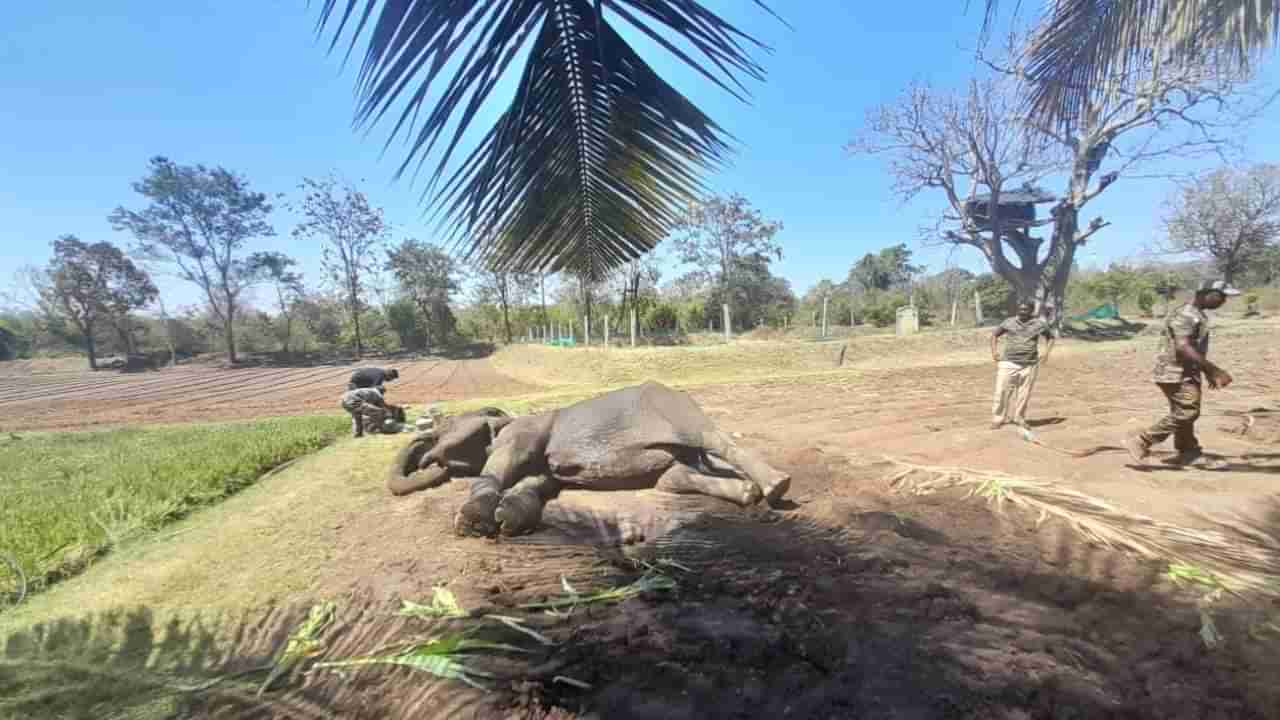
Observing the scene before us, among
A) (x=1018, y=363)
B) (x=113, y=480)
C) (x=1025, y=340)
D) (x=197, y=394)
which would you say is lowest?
(x=197, y=394)

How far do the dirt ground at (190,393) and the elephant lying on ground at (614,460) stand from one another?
9678 mm

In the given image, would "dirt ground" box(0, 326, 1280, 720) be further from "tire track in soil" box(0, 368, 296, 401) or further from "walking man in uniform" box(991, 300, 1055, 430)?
"tire track in soil" box(0, 368, 296, 401)

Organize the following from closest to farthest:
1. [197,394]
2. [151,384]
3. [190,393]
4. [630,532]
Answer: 1. [630,532]
2. [197,394]
3. [190,393]
4. [151,384]

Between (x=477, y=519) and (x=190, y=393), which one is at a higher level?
(x=477, y=519)

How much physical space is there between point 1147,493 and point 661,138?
181 inches

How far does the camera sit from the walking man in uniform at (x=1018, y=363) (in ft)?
19.8

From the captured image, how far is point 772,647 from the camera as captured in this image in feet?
6.24

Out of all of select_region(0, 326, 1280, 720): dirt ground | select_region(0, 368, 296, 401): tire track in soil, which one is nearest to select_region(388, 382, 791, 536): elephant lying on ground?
select_region(0, 326, 1280, 720): dirt ground

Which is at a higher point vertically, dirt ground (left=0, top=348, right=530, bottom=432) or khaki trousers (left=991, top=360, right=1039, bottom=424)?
khaki trousers (left=991, top=360, right=1039, bottom=424)

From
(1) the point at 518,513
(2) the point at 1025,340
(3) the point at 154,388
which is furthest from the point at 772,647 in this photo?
(3) the point at 154,388

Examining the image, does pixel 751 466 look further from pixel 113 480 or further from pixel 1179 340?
pixel 113 480

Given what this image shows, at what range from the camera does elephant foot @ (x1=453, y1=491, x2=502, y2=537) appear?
3.24m

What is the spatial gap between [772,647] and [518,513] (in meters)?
1.93

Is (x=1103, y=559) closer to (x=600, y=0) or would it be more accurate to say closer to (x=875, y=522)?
(x=875, y=522)
